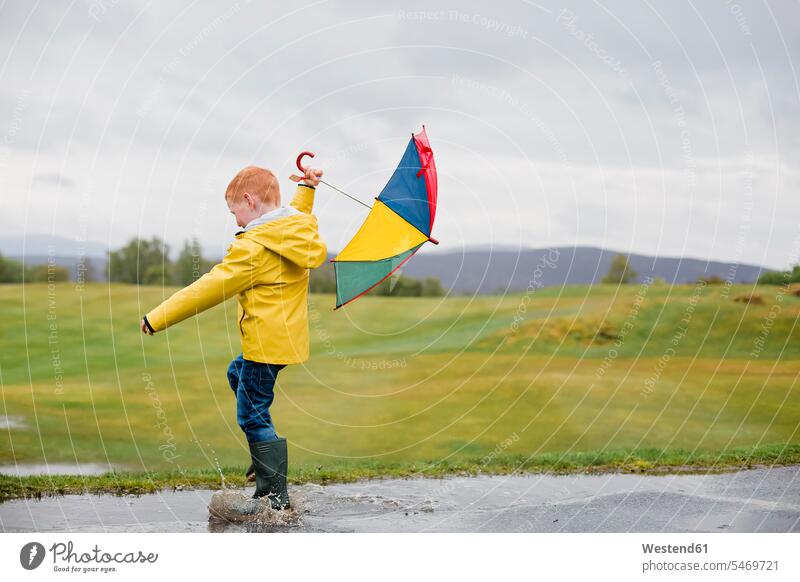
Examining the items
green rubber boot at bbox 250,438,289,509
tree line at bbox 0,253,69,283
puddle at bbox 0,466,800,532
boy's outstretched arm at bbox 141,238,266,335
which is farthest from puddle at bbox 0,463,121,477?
tree line at bbox 0,253,69,283

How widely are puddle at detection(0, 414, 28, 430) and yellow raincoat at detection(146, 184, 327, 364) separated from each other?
2554mm

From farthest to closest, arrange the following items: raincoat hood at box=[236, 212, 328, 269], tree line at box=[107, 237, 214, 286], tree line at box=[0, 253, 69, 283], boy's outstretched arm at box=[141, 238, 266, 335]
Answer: tree line at box=[0, 253, 69, 283], tree line at box=[107, 237, 214, 286], raincoat hood at box=[236, 212, 328, 269], boy's outstretched arm at box=[141, 238, 266, 335]

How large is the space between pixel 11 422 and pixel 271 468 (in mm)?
2728

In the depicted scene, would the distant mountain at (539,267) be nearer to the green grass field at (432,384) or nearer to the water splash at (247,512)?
the green grass field at (432,384)

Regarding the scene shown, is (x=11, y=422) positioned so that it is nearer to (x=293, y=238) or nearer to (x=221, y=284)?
(x=221, y=284)

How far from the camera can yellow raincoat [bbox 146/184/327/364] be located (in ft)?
15.3

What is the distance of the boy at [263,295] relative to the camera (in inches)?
184

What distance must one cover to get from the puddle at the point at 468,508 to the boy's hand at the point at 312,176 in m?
1.75

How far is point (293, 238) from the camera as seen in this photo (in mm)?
4723

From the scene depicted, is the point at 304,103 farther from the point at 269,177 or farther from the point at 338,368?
the point at 338,368

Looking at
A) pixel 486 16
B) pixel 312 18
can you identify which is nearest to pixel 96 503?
pixel 312 18

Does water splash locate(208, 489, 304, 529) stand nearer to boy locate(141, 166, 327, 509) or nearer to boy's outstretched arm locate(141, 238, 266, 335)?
boy locate(141, 166, 327, 509)
